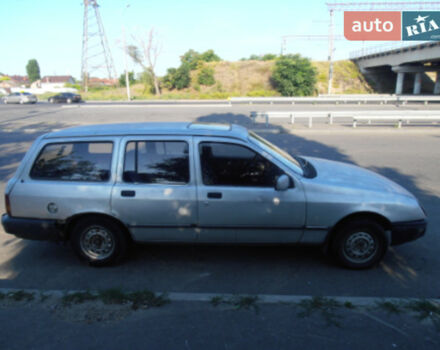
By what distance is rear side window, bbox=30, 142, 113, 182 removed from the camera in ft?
13.4

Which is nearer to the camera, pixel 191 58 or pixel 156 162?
pixel 156 162

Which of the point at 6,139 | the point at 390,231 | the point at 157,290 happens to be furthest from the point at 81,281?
the point at 6,139

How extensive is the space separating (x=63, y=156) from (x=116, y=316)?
6.51ft

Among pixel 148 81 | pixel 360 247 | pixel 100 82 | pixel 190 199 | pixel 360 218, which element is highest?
pixel 100 82

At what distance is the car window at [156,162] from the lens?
13.1 ft

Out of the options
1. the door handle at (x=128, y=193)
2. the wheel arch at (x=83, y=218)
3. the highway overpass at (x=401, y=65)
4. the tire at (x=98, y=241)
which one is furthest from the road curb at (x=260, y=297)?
the highway overpass at (x=401, y=65)

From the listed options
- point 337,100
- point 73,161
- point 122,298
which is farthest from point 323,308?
point 337,100

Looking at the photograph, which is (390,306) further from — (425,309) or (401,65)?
(401,65)

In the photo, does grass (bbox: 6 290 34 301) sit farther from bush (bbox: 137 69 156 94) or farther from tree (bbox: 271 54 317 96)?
bush (bbox: 137 69 156 94)

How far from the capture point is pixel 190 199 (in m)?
3.91

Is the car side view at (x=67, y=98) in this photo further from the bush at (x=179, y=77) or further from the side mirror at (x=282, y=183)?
the side mirror at (x=282, y=183)

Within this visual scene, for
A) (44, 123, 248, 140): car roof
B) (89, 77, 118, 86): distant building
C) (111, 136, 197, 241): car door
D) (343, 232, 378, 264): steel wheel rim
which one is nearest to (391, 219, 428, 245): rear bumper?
(343, 232, 378, 264): steel wheel rim

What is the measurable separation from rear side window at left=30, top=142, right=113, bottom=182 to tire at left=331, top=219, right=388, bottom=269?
273 cm

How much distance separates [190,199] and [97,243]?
1239mm
